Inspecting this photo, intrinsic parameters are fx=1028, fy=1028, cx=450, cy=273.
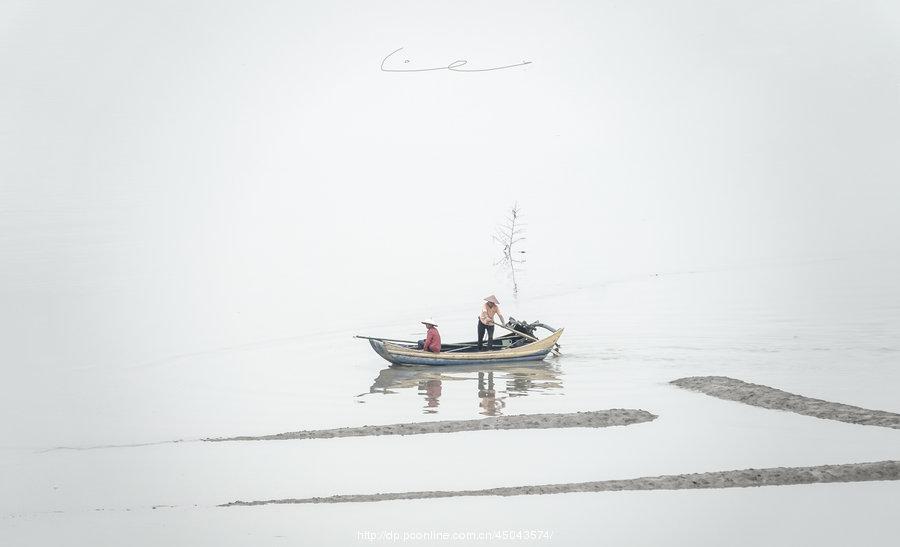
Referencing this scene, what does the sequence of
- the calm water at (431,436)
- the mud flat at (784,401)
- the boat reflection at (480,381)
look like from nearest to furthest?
the calm water at (431,436) < the mud flat at (784,401) < the boat reflection at (480,381)

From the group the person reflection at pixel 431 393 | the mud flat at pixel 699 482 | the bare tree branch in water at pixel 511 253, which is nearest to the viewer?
the mud flat at pixel 699 482

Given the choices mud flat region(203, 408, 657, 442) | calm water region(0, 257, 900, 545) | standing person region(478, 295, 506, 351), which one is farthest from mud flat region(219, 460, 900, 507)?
standing person region(478, 295, 506, 351)

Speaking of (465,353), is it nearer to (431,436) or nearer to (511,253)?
(431,436)

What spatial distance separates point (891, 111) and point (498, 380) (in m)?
110

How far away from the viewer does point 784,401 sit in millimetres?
21531

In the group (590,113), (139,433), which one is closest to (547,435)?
(139,433)

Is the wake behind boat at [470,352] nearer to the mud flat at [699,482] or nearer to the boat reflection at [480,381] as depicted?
the boat reflection at [480,381]

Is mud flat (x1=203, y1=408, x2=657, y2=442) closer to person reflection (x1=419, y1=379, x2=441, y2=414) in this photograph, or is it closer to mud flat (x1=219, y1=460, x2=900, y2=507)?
person reflection (x1=419, y1=379, x2=441, y2=414)

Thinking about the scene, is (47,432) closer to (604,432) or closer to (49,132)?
(604,432)

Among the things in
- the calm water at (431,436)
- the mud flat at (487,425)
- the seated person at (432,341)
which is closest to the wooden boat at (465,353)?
the seated person at (432,341)

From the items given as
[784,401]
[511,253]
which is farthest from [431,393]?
[511,253]

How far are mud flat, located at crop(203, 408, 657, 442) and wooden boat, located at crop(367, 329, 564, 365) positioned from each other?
719 cm

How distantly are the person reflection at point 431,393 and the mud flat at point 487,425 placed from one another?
2.15 meters

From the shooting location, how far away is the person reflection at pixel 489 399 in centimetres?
2284
